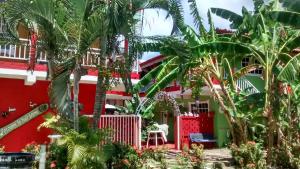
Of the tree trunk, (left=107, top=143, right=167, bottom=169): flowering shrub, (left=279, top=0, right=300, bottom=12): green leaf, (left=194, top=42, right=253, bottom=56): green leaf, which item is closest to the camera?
the tree trunk

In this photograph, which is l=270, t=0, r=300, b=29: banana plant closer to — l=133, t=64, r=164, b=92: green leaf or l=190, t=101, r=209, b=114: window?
l=133, t=64, r=164, b=92: green leaf

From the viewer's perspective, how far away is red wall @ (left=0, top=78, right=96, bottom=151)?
44.4 ft

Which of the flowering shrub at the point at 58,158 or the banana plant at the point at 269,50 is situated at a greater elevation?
the banana plant at the point at 269,50

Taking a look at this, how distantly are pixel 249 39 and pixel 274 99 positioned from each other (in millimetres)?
3083

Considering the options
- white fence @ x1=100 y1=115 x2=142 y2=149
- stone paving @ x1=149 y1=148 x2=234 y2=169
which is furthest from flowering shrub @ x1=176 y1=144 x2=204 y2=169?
white fence @ x1=100 y1=115 x2=142 y2=149

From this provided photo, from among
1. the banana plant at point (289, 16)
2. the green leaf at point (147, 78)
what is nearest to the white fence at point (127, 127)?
Result: the green leaf at point (147, 78)

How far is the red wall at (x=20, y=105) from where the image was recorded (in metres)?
13.5

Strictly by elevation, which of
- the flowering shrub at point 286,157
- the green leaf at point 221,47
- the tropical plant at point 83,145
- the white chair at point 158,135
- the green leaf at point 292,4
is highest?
the green leaf at point 292,4

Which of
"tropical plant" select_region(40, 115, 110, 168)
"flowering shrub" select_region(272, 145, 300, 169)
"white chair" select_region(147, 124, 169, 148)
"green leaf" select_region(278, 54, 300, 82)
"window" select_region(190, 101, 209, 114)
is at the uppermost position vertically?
"green leaf" select_region(278, 54, 300, 82)

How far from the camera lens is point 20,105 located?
13836mm

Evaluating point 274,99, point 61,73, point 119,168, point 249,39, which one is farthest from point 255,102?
point 61,73

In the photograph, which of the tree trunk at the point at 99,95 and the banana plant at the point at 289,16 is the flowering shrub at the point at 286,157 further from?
the tree trunk at the point at 99,95

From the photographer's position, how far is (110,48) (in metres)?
10.0

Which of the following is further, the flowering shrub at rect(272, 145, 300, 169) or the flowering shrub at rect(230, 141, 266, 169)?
the flowering shrub at rect(272, 145, 300, 169)
